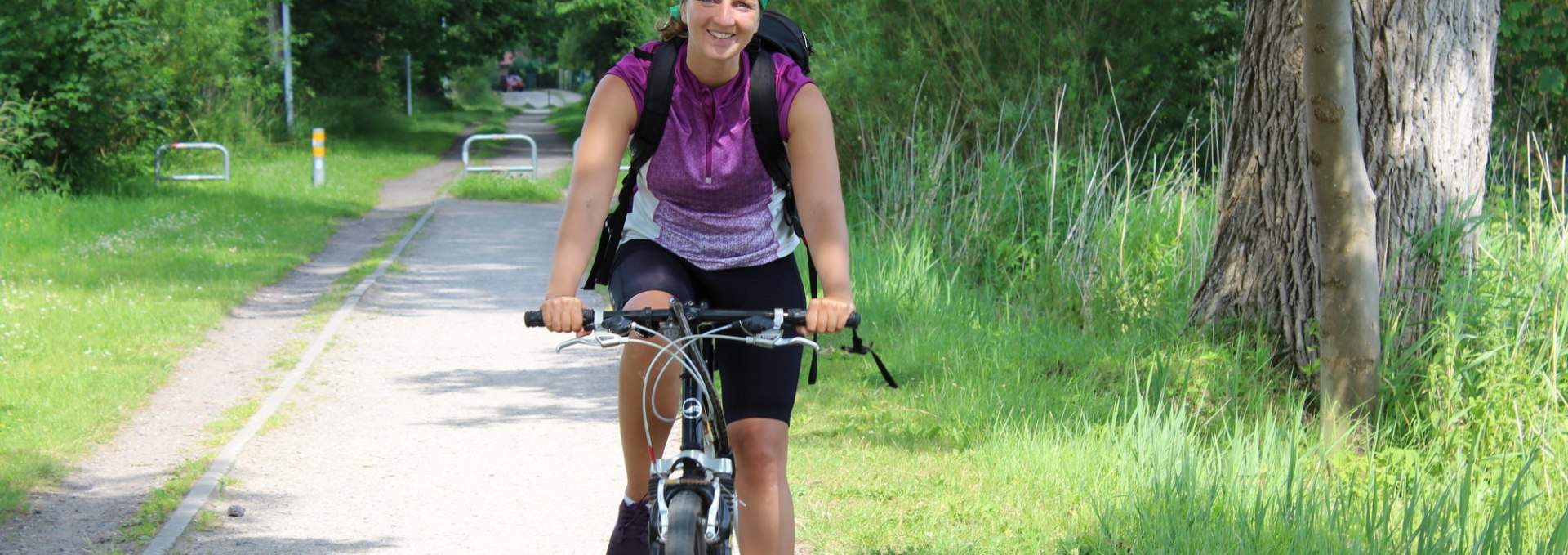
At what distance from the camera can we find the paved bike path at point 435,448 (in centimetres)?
557

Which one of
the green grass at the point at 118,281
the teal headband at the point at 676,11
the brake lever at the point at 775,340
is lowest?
the green grass at the point at 118,281

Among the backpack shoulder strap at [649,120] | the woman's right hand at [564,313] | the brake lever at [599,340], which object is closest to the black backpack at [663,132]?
the backpack shoulder strap at [649,120]

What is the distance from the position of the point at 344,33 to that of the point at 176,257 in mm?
27750

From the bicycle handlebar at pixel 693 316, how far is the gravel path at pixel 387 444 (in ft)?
7.61

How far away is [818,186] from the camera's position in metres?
3.49

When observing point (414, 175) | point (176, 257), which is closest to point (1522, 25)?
point (176, 257)

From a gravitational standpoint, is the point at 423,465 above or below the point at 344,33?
below

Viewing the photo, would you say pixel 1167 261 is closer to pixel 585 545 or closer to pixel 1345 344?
pixel 1345 344

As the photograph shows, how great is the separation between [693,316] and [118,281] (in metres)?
9.88

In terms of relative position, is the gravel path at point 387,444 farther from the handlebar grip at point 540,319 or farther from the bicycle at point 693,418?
the handlebar grip at point 540,319

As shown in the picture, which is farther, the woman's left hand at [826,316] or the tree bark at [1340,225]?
the tree bark at [1340,225]

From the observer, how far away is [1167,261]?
8.70m

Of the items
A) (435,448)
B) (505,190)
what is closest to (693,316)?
(435,448)

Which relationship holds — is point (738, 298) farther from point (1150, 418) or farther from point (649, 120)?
point (1150, 418)
